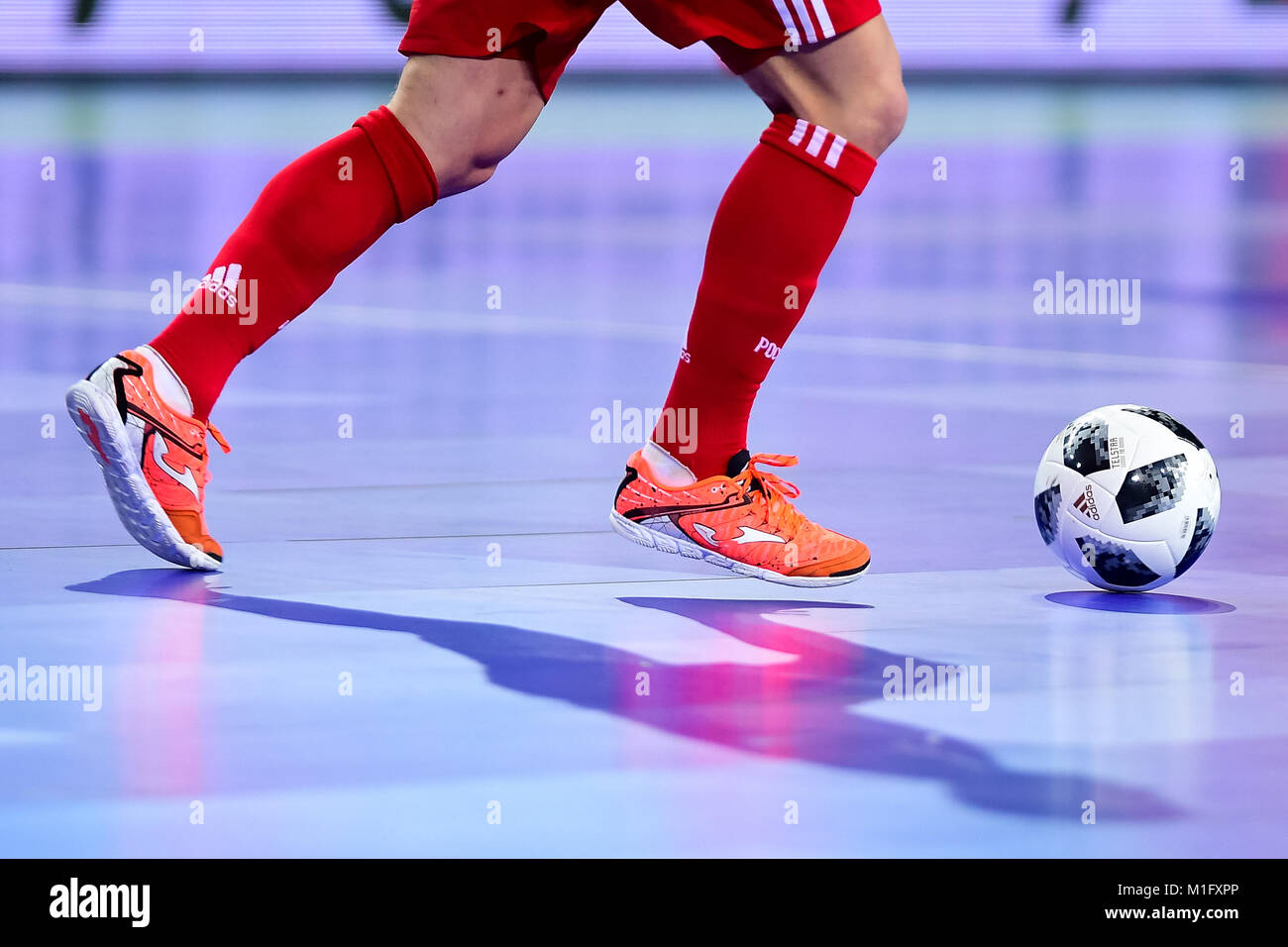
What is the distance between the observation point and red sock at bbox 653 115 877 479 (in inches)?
127

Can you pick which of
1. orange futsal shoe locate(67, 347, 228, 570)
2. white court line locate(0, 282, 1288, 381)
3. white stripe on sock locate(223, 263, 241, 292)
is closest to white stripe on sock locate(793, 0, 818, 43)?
white stripe on sock locate(223, 263, 241, 292)

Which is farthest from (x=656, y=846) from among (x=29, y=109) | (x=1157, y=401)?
(x=29, y=109)

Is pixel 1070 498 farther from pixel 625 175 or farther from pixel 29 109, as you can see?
pixel 29 109

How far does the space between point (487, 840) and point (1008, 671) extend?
95 centimetres

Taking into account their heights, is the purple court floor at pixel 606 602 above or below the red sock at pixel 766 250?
below

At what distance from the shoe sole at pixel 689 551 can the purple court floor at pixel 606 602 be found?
33 millimetres

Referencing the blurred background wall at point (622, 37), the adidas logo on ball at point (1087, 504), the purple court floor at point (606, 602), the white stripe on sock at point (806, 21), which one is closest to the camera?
the purple court floor at point (606, 602)

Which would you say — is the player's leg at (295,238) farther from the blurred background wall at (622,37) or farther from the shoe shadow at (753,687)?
the blurred background wall at (622,37)

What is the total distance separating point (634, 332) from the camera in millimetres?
6371

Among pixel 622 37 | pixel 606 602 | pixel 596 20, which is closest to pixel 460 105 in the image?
pixel 596 20

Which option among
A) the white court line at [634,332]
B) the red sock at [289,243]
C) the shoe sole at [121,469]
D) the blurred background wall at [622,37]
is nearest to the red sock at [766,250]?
the red sock at [289,243]

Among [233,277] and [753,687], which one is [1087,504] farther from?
[233,277]

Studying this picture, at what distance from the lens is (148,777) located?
212 cm

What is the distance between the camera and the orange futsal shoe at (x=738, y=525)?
3.22 metres
